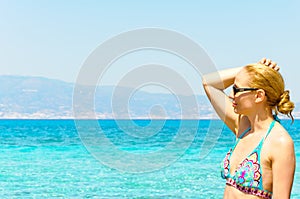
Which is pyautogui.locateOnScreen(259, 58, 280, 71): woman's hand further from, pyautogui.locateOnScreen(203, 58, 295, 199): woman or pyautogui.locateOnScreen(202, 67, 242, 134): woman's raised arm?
pyautogui.locateOnScreen(202, 67, 242, 134): woman's raised arm

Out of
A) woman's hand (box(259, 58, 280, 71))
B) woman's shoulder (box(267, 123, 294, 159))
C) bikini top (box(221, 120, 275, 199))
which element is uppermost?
woman's hand (box(259, 58, 280, 71))

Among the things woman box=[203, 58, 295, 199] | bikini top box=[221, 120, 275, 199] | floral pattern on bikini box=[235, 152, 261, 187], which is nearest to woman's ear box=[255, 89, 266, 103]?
woman box=[203, 58, 295, 199]

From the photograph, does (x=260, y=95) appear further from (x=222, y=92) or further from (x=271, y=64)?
(x=222, y=92)

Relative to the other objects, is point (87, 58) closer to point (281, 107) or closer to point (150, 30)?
point (150, 30)

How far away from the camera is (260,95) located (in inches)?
110

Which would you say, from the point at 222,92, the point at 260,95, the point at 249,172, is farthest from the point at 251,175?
the point at 222,92

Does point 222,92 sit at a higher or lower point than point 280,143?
higher

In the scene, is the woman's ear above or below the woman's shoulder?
above

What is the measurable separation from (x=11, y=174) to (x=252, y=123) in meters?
15.0

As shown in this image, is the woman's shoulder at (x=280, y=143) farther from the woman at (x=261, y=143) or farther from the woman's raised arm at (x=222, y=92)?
the woman's raised arm at (x=222, y=92)

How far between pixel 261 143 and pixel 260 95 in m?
0.26

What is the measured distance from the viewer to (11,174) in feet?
55.2

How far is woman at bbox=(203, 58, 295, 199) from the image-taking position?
264 centimetres

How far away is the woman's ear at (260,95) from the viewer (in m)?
2.77
